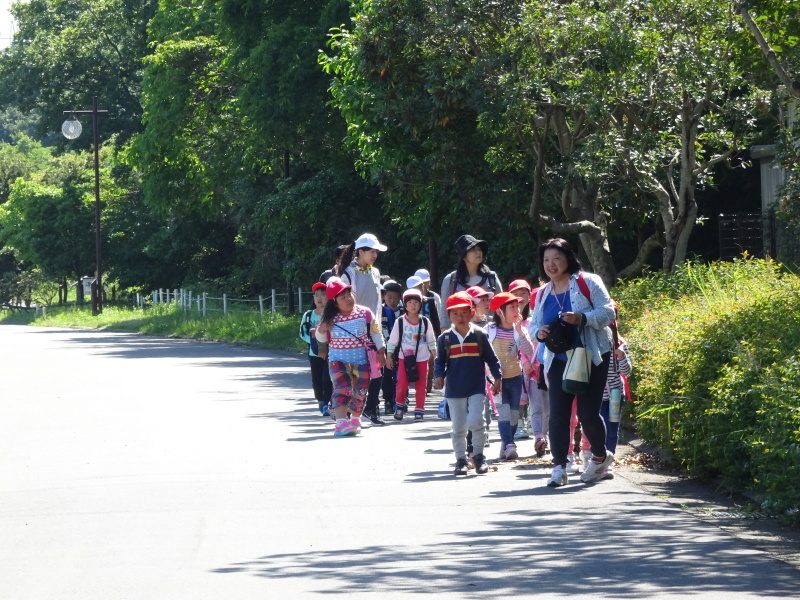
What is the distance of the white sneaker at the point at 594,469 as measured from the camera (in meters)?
9.86

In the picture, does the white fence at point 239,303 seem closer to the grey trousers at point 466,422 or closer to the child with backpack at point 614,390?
the grey trousers at point 466,422

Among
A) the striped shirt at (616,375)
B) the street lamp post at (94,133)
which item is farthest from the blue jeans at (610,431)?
the street lamp post at (94,133)

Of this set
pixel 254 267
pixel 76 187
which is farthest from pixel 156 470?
pixel 76 187

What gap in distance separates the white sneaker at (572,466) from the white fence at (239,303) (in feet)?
87.0

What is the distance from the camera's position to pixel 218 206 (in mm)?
43906

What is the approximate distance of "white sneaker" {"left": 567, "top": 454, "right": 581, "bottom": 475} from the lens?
10405 mm

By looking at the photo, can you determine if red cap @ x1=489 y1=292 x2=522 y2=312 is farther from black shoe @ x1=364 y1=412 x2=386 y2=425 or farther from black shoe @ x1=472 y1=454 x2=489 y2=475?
black shoe @ x1=364 y1=412 x2=386 y2=425

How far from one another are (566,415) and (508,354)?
163cm

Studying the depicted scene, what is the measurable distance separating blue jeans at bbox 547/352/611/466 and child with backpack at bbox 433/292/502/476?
31.1 inches

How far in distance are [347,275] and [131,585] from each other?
8475 millimetres

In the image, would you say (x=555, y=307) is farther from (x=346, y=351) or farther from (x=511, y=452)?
(x=346, y=351)

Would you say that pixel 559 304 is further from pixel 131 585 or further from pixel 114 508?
pixel 131 585

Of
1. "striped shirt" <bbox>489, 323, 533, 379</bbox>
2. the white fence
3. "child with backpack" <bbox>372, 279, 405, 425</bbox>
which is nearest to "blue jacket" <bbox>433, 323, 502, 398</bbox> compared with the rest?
"striped shirt" <bbox>489, 323, 533, 379</bbox>

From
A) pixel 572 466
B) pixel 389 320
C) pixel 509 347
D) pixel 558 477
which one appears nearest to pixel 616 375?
pixel 572 466
